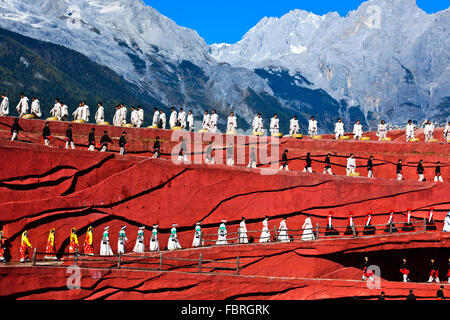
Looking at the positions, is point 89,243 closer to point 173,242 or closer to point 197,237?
point 173,242

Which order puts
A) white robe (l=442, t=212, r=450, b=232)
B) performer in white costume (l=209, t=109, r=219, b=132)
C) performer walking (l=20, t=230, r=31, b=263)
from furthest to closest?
performer in white costume (l=209, t=109, r=219, b=132) → white robe (l=442, t=212, r=450, b=232) → performer walking (l=20, t=230, r=31, b=263)

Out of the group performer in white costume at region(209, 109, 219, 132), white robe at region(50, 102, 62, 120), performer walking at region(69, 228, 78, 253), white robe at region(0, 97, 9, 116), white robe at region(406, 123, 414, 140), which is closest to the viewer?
performer walking at region(69, 228, 78, 253)

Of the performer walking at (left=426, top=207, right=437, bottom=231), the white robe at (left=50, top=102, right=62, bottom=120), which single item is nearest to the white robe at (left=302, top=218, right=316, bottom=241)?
the performer walking at (left=426, top=207, right=437, bottom=231)

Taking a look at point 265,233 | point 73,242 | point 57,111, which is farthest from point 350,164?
point 57,111

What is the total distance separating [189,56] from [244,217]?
A: 88.6 metres

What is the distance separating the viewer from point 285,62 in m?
113

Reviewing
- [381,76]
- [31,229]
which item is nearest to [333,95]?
[381,76]

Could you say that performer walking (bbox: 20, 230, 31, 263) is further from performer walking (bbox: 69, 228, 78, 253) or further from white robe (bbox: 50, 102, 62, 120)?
white robe (bbox: 50, 102, 62, 120)

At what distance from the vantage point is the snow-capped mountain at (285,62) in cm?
8875

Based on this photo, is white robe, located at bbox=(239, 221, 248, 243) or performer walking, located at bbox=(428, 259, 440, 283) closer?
performer walking, located at bbox=(428, 259, 440, 283)

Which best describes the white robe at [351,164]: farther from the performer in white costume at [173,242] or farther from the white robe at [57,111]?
the white robe at [57,111]

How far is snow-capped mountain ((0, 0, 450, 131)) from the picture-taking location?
88.8 metres

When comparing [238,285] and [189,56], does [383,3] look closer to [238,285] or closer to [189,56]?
[189,56]

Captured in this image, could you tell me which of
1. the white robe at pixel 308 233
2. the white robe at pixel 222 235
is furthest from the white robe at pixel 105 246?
the white robe at pixel 308 233
